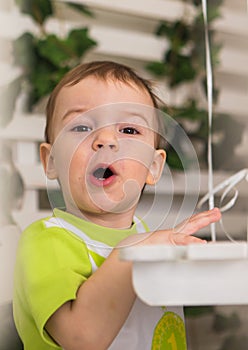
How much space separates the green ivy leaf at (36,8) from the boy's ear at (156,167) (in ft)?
2.16

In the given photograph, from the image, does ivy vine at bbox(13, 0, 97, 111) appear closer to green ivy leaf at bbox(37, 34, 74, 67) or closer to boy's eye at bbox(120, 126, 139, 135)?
green ivy leaf at bbox(37, 34, 74, 67)

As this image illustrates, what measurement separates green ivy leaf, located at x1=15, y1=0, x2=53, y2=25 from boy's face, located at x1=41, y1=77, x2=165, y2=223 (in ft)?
1.92

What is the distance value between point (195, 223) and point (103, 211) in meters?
0.14

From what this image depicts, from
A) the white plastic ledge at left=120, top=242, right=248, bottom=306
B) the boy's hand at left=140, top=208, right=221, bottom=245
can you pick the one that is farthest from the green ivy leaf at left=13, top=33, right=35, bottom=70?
the white plastic ledge at left=120, top=242, right=248, bottom=306

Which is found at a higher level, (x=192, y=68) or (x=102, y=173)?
(x=102, y=173)

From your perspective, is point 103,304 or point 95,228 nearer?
point 103,304

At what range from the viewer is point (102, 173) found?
0.81m

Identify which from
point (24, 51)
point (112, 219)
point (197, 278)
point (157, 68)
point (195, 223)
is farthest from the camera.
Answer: point (157, 68)

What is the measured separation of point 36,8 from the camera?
4.65 ft

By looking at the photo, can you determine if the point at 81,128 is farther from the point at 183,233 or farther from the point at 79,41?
the point at 79,41

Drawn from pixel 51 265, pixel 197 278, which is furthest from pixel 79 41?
pixel 197 278

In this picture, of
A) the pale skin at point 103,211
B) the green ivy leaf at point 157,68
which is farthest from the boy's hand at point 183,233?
the green ivy leaf at point 157,68

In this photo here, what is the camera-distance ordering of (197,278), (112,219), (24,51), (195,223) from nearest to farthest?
(197,278) < (195,223) < (112,219) < (24,51)

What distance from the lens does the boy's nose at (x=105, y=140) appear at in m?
0.81
